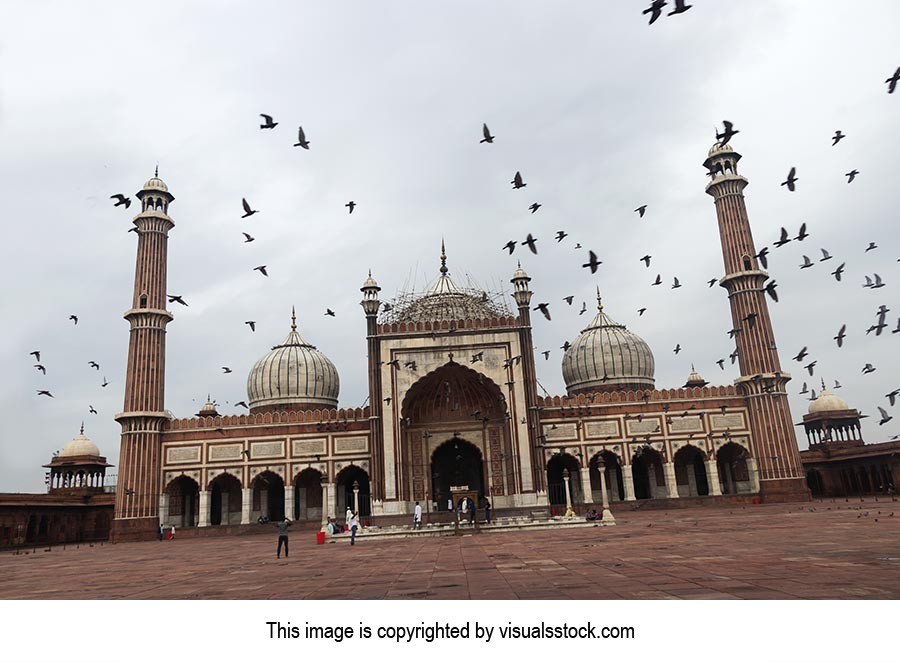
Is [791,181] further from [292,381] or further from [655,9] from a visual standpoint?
[292,381]

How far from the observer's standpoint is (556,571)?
9.80 metres

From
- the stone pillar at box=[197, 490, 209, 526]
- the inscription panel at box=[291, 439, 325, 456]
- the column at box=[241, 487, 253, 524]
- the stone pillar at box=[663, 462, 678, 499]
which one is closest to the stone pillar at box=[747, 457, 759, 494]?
the stone pillar at box=[663, 462, 678, 499]

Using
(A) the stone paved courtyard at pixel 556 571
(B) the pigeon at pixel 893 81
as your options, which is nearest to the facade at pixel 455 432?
(A) the stone paved courtyard at pixel 556 571

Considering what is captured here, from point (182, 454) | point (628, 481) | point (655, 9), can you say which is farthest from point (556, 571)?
point (182, 454)

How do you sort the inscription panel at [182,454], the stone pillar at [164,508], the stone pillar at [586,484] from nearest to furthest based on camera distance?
the stone pillar at [164,508], the stone pillar at [586,484], the inscription panel at [182,454]

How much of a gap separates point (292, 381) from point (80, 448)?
1727 centimetres

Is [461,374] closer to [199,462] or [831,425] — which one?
[199,462]

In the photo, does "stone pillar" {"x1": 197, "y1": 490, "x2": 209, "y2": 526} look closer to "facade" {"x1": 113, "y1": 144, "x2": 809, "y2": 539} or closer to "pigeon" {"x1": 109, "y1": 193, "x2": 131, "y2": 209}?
"facade" {"x1": 113, "y1": 144, "x2": 809, "y2": 539}

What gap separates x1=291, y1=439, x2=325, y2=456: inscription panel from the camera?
33938 millimetres

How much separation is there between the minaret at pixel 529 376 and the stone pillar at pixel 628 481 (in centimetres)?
478

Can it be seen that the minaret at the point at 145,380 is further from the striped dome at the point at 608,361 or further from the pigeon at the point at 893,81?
the pigeon at the point at 893,81

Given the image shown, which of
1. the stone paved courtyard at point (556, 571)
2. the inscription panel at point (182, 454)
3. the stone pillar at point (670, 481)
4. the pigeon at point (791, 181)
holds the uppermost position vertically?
the pigeon at point (791, 181)

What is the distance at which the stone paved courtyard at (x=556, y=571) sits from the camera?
746 centimetres

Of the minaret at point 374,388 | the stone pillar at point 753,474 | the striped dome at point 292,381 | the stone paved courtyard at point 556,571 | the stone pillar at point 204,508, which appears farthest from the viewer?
the striped dome at point 292,381
